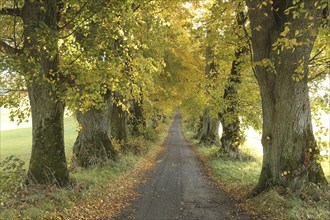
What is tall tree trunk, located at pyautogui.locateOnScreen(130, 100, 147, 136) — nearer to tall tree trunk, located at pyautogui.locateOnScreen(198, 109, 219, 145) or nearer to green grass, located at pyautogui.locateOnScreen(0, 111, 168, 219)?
tall tree trunk, located at pyautogui.locateOnScreen(198, 109, 219, 145)

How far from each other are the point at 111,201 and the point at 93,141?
539 centimetres

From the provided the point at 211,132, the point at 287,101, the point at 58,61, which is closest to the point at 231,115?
the point at 287,101

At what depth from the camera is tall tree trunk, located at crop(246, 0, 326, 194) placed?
8188 mm

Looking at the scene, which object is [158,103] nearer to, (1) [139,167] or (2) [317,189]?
(1) [139,167]

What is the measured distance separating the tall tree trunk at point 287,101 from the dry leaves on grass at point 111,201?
464cm

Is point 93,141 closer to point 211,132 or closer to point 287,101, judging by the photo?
point 287,101

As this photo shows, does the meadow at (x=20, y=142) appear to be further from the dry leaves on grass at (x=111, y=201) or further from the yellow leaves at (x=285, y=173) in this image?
the yellow leaves at (x=285, y=173)

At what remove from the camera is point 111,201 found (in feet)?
31.6

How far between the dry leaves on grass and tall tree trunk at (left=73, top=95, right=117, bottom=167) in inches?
65.4

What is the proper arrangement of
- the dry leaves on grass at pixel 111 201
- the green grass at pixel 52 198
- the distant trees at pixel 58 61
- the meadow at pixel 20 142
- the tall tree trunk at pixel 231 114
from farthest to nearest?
the meadow at pixel 20 142
the tall tree trunk at pixel 231 114
the dry leaves on grass at pixel 111 201
the distant trees at pixel 58 61
the green grass at pixel 52 198

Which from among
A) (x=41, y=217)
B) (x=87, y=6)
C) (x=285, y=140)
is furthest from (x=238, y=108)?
(x=41, y=217)

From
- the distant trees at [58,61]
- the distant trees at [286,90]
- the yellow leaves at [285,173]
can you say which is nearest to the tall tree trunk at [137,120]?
the distant trees at [58,61]

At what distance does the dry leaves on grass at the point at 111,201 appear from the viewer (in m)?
8.12

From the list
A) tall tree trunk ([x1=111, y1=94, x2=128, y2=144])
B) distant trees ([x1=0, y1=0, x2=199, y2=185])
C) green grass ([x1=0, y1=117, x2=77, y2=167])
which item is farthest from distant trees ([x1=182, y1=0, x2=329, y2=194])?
tall tree trunk ([x1=111, y1=94, x2=128, y2=144])
